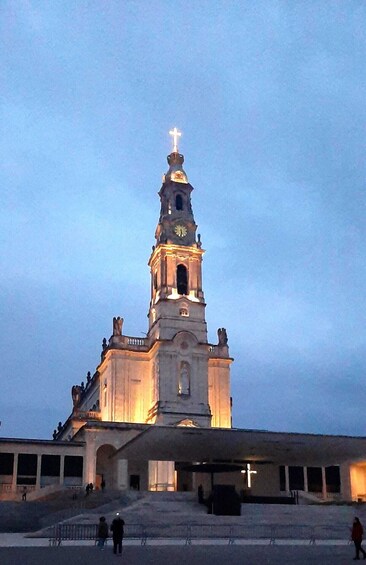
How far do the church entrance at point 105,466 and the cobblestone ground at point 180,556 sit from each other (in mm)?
36152

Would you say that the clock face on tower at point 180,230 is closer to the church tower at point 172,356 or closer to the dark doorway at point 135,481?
the church tower at point 172,356

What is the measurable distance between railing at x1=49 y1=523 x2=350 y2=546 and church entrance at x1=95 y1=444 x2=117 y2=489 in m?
27.4

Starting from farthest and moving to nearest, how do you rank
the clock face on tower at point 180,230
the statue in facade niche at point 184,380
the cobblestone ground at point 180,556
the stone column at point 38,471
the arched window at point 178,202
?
the arched window at point 178,202 → the clock face on tower at point 180,230 → the statue in facade niche at point 184,380 → the stone column at point 38,471 → the cobblestone ground at point 180,556

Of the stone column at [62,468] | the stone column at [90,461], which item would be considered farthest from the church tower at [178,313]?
the stone column at [62,468]

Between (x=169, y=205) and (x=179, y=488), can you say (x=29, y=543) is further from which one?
(x=169, y=205)

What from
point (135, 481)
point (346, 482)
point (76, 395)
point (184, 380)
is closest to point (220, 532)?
point (346, 482)

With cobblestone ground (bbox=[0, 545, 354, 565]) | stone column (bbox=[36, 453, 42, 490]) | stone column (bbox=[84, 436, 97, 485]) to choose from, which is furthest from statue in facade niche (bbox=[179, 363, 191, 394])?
cobblestone ground (bbox=[0, 545, 354, 565])

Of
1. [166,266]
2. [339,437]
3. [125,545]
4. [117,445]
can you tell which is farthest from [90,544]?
[166,266]

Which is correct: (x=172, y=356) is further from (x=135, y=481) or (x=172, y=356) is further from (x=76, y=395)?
(x=76, y=395)

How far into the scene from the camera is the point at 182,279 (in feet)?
229

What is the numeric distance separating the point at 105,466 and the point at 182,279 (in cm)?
1908

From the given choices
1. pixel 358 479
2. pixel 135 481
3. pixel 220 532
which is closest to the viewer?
pixel 220 532

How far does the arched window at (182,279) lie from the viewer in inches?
2729

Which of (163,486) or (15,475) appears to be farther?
(163,486)
